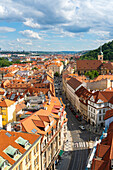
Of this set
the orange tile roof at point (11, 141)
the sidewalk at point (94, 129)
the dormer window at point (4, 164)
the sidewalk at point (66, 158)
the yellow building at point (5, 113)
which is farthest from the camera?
the sidewalk at point (94, 129)

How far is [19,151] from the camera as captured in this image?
29.3m

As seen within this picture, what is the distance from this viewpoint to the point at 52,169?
42.4 metres

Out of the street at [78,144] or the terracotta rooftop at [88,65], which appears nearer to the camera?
the street at [78,144]

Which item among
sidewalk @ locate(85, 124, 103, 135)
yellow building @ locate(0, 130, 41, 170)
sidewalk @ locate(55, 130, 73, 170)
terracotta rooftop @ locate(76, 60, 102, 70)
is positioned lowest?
sidewalk @ locate(55, 130, 73, 170)

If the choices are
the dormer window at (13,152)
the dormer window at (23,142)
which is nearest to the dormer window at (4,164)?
the dormer window at (13,152)

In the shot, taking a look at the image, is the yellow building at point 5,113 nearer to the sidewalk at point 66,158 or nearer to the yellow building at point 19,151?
the sidewalk at point 66,158

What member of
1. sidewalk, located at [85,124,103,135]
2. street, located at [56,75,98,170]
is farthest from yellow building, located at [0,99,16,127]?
sidewalk, located at [85,124,103,135]

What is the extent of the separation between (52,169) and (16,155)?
1693 centimetres

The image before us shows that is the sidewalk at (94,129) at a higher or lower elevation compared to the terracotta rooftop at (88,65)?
lower

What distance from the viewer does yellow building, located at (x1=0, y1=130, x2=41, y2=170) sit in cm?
2697

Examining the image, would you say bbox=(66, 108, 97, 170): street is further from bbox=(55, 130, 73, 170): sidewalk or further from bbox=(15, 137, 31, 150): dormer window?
bbox=(15, 137, 31, 150): dormer window

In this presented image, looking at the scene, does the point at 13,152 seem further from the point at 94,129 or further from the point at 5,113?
the point at 94,129

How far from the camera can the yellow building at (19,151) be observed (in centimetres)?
2697

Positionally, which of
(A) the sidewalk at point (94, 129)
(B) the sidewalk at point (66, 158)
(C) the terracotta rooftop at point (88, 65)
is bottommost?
(B) the sidewalk at point (66, 158)
